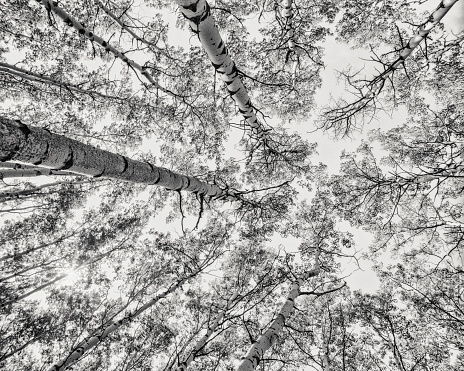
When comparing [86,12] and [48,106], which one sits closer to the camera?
[86,12]

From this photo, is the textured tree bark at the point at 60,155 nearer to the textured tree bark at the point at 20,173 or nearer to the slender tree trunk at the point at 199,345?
the slender tree trunk at the point at 199,345

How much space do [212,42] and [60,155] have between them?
1827mm

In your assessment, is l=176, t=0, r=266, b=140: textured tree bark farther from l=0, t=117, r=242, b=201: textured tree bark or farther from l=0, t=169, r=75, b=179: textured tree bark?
l=0, t=169, r=75, b=179: textured tree bark

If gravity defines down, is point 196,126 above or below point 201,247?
above

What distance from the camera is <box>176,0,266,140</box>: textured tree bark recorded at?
2.06 metres

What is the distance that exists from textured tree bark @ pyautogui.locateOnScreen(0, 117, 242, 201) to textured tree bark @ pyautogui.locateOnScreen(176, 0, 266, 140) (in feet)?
4.73

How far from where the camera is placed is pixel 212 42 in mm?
2441

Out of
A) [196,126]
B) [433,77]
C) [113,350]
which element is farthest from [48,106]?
[433,77]

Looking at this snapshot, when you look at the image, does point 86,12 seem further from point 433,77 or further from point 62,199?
point 433,77

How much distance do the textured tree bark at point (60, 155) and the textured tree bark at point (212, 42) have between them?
4.73 ft

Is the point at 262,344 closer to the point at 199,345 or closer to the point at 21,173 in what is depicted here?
the point at 199,345

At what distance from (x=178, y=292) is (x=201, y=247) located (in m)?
2.00

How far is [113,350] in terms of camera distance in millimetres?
8562

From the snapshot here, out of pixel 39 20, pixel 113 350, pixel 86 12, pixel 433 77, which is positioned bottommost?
pixel 113 350
